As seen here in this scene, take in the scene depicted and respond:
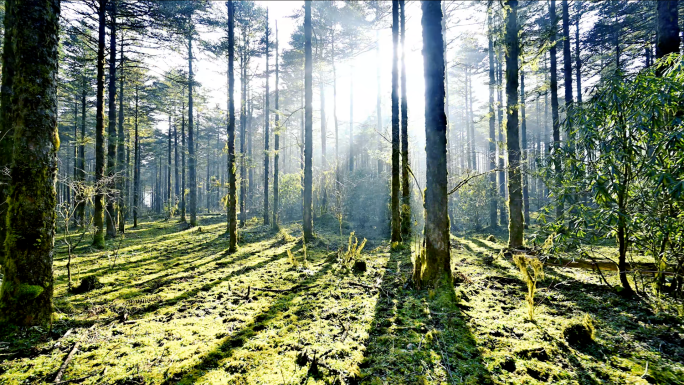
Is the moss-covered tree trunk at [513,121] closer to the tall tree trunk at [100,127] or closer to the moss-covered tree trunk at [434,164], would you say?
the moss-covered tree trunk at [434,164]

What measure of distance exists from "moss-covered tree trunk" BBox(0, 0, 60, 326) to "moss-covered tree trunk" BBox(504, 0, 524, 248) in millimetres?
8787

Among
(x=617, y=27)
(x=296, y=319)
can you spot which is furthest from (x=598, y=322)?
(x=617, y=27)

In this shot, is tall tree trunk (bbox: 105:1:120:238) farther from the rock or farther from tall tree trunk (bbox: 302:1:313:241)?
the rock

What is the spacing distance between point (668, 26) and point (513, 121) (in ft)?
9.57

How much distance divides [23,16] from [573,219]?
23.3 feet

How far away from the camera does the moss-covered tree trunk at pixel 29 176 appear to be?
2.85 m

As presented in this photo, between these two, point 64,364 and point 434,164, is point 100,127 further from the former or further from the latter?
point 434,164

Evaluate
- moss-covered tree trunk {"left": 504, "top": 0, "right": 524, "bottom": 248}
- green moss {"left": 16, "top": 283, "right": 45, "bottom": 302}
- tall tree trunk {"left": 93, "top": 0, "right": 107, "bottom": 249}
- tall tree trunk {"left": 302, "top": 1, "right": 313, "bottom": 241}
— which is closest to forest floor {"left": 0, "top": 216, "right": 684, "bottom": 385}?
green moss {"left": 16, "top": 283, "right": 45, "bottom": 302}

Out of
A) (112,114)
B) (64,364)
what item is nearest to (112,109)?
(112,114)

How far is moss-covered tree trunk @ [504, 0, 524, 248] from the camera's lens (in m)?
6.85

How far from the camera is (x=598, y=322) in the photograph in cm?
282

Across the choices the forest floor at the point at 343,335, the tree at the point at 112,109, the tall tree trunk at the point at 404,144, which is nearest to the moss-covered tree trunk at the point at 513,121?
the forest floor at the point at 343,335

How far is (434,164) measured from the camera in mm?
4348

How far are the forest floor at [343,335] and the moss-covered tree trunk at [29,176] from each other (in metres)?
0.38
